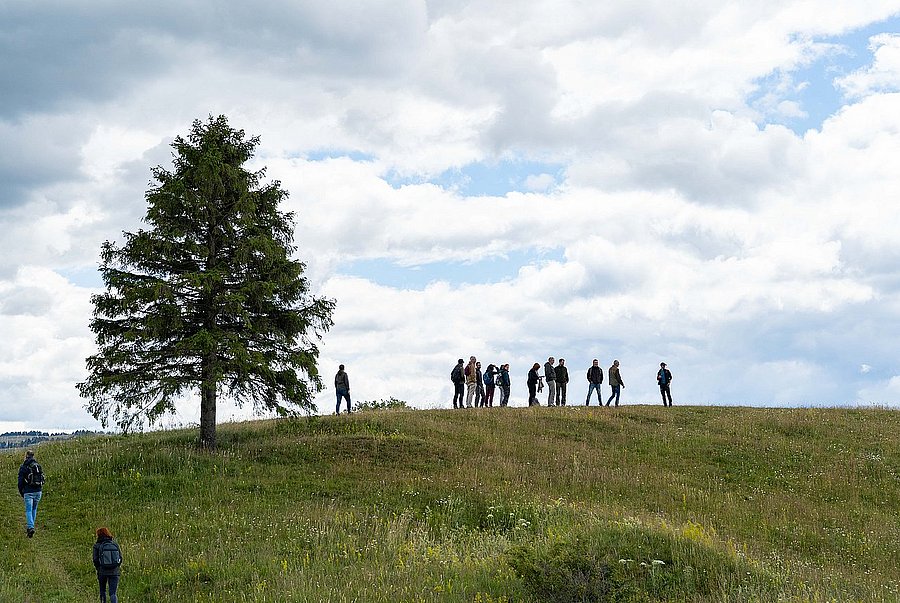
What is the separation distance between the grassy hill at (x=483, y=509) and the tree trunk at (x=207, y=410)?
600 millimetres

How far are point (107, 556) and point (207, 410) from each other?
39.2ft

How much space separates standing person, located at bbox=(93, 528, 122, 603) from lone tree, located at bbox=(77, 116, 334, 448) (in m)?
10.5

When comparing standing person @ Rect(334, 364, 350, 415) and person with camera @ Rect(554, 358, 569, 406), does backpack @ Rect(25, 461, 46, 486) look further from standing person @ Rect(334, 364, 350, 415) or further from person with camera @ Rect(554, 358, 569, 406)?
person with camera @ Rect(554, 358, 569, 406)

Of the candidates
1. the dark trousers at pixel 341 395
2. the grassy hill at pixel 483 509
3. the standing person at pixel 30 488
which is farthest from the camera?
the dark trousers at pixel 341 395

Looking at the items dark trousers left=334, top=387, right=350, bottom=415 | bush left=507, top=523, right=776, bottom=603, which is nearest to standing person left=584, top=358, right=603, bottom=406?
dark trousers left=334, top=387, right=350, bottom=415

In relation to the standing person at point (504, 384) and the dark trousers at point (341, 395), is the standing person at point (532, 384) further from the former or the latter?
the dark trousers at point (341, 395)

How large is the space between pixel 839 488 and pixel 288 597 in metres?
18.9

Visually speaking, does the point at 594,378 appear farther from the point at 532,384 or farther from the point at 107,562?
the point at 107,562

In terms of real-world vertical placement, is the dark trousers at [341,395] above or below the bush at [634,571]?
above

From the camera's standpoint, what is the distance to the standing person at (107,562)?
14.0 meters

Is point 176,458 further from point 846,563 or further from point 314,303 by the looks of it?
point 846,563

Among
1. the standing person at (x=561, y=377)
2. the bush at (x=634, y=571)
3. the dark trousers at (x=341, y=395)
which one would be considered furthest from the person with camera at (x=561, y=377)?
the bush at (x=634, y=571)

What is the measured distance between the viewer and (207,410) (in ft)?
84.4

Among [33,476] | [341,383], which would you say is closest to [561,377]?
[341,383]
